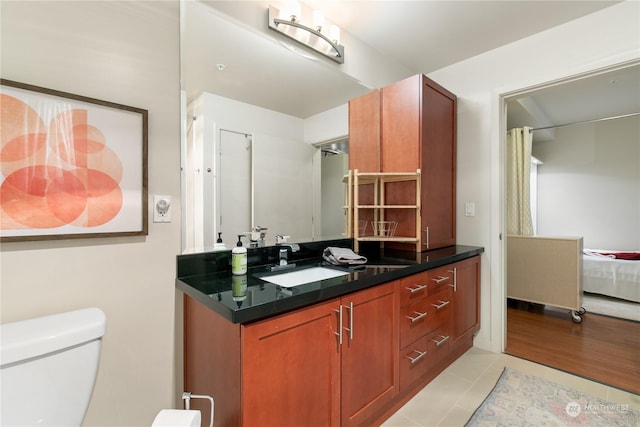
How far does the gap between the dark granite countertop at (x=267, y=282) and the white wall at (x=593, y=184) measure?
4.20 metres

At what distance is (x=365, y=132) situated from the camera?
2.21 metres

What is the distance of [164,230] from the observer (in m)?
1.27

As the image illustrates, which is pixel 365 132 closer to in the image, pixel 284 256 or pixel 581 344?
pixel 284 256

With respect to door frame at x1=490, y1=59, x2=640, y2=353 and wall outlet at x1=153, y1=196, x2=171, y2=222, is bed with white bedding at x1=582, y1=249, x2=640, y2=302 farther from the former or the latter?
wall outlet at x1=153, y1=196, x2=171, y2=222

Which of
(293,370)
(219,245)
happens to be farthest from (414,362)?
(219,245)

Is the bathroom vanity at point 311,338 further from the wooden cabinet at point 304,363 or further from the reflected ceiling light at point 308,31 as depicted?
the reflected ceiling light at point 308,31

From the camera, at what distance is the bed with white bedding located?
321cm

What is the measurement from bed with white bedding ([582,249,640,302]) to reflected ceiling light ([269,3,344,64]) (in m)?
3.87

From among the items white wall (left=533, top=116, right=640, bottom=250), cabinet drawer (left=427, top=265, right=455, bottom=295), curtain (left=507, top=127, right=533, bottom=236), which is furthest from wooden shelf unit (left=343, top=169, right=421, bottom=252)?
white wall (left=533, top=116, right=640, bottom=250)

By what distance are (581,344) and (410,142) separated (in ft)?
7.39

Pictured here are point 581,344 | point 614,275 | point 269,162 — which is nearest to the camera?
point 269,162

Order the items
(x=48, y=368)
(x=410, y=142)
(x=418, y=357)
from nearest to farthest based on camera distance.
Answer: (x=48, y=368) → (x=418, y=357) → (x=410, y=142)

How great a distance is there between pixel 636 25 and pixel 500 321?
2.15 metres

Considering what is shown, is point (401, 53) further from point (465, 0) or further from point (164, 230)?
point (164, 230)
